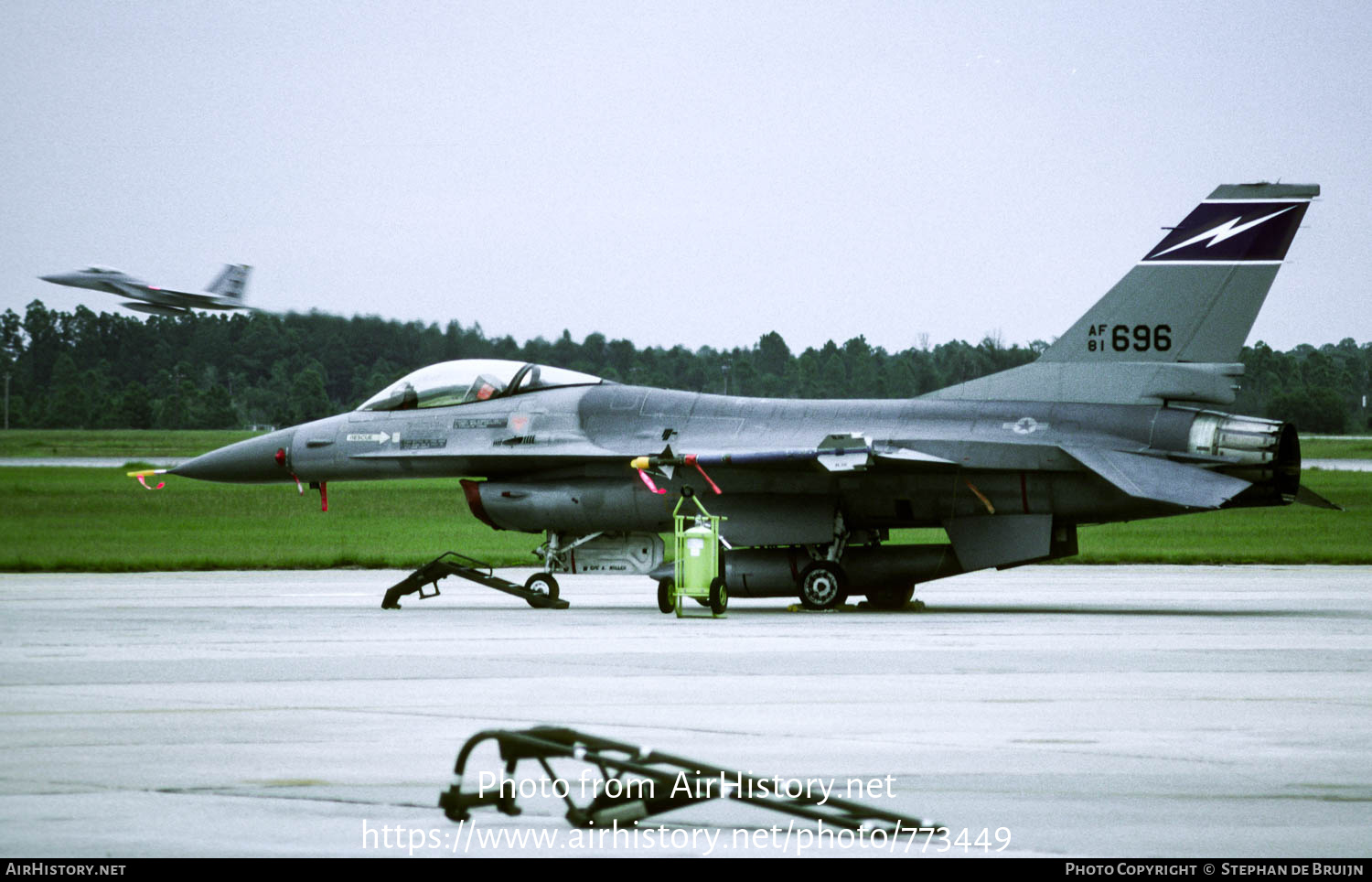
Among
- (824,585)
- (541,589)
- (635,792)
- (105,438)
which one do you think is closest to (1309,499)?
(824,585)

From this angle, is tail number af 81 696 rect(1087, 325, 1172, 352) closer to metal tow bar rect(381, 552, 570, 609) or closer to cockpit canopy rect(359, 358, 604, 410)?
cockpit canopy rect(359, 358, 604, 410)

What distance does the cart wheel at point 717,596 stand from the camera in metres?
17.5

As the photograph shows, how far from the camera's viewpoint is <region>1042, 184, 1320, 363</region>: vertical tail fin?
17.4 metres

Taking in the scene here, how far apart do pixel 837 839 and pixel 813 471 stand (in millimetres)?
12671

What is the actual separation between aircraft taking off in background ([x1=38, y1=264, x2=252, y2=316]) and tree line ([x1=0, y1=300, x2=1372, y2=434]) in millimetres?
860

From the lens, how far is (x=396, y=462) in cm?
2012

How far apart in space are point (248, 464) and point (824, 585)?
8271 mm

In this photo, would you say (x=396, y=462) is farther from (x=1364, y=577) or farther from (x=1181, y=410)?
(x=1364, y=577)

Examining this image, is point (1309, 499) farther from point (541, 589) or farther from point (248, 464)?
point (248, 464)

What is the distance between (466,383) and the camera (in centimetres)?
2033

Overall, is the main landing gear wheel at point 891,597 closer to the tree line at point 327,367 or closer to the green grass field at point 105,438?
the tree line at point 327,367

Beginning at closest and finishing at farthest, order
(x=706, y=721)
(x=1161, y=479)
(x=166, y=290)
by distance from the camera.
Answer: (x=706, y=721) → (x=1161, y=479) → (x=166, y=290)

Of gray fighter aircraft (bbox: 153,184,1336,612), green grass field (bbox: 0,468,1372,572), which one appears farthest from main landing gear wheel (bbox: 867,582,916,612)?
green grass field (bbox: 0,468,1372,572)

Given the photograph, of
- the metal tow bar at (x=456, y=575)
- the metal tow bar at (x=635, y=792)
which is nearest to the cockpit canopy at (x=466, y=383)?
the metal tow bar at (x=456, y=575)
